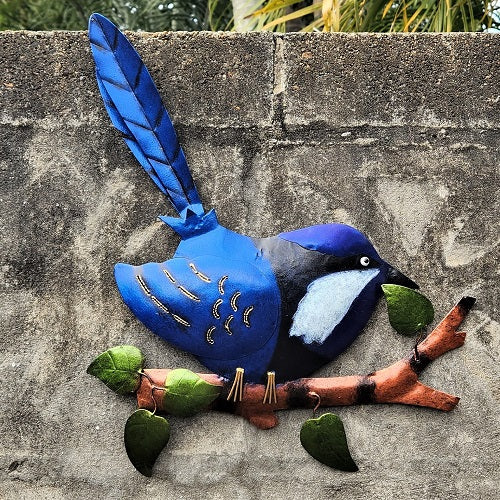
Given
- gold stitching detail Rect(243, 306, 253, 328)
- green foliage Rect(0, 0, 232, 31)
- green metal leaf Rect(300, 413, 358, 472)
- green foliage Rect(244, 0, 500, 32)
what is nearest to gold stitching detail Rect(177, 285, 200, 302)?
gold stitching detail Rect(243, 306, 253, 328)

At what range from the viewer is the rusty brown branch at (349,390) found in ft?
6.17

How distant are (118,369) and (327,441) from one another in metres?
0.56

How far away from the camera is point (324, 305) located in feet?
6.22

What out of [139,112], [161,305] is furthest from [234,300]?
[139,112]

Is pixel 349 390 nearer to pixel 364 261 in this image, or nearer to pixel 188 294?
pixel 364 261

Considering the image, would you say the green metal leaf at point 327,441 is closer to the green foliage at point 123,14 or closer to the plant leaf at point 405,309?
the plant leaf at point 405,309

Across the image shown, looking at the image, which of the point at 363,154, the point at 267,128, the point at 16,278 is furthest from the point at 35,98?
the point at 363,154

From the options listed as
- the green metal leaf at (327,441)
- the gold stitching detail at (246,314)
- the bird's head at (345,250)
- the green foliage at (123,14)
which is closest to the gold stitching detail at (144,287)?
the gold stitching detail at (246,314)

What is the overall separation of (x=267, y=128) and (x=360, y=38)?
1.20 ft

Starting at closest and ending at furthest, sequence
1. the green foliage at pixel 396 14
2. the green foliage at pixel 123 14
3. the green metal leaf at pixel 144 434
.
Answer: the green metal leaf at pixel 144 434
the green foliage at pixel 396 14
the green foliage at pixel 123 14

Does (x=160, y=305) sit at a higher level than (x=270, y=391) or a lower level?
higher

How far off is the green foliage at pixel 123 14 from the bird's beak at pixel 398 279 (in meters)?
3.18

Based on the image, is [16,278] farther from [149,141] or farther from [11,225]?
[149,141]

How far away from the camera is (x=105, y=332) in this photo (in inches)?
75.7
